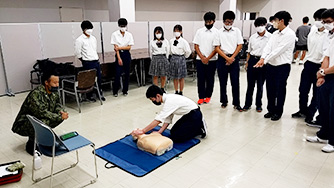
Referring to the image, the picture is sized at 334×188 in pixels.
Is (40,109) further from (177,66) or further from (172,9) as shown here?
(172,9)

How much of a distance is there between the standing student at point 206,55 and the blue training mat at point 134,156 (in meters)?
1.71

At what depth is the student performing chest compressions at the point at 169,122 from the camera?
119 inches

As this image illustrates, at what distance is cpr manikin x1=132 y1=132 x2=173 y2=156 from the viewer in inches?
117

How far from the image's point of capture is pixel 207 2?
45.7 feet

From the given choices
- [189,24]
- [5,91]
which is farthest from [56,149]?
[189,24]

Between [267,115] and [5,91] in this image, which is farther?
[5,91]

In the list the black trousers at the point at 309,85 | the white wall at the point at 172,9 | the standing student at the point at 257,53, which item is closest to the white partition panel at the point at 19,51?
the standing student at the point at 257,53

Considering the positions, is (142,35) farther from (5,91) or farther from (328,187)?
(328,187)

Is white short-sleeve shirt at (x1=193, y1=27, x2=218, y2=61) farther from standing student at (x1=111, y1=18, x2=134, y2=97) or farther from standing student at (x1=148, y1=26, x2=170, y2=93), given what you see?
standing student at (x1=111, y1=18, x2=134, y2=97)

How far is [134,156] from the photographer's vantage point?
117 inches

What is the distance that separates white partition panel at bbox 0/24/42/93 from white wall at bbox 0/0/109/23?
126 inches

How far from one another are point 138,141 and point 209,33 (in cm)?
243

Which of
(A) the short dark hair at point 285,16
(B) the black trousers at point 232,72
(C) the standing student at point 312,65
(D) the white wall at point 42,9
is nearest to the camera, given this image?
(C) the standing student at point 312,65

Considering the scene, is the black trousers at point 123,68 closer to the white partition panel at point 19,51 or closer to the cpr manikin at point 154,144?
the white partition panel at point 19,51
